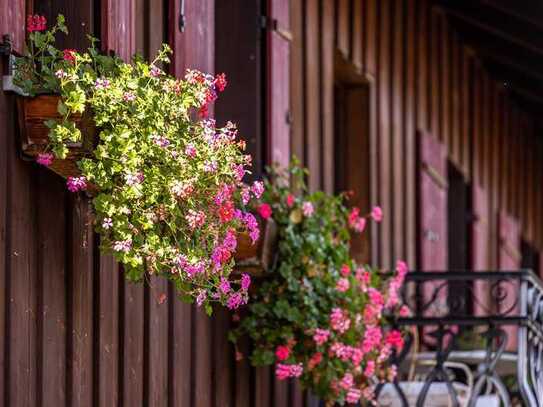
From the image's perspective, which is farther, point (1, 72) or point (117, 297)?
point (117, 297)

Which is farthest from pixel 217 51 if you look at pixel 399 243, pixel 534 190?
pixel 534 190

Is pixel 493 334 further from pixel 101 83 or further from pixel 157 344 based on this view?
pixel 101 83

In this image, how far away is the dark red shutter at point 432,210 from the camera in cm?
1091

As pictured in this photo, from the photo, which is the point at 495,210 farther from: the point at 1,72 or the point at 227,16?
the point at 1,72

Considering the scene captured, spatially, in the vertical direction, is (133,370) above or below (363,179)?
below

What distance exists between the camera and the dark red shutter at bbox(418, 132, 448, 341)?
Result: 10906 mm

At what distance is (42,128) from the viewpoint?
4824 millimetres

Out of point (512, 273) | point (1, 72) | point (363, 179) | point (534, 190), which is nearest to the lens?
point (1, 72)

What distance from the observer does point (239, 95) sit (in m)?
7.18

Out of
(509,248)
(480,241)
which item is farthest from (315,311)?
(509,248)

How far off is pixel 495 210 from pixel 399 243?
12.5 feet

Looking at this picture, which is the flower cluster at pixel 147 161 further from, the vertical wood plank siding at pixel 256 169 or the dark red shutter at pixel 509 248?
the dark red shutter at pixel 509 248

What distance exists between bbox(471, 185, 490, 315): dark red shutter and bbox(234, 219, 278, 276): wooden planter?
6222 mm

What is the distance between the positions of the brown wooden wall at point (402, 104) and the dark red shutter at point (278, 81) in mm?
568
